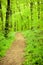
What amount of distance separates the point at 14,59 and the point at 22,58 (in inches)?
21.6

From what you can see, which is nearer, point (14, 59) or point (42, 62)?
point (42, 62)

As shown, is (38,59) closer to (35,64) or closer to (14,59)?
(35,64)

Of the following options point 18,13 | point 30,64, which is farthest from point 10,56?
point 18,13

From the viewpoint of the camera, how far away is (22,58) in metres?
10.6

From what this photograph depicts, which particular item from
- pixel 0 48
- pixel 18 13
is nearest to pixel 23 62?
pixel 0 48

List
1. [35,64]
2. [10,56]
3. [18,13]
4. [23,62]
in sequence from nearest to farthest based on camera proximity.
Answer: [35,64] < [23,62] < [10,56] < [18,13]

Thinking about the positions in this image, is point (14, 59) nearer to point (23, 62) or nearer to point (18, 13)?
point (23, 62)

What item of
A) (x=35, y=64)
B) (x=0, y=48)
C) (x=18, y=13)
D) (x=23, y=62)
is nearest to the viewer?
(x=35, y=64)

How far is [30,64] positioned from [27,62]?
39 cm

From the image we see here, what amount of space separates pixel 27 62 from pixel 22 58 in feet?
3.82

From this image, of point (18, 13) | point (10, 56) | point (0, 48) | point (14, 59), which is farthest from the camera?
point (18, 13)

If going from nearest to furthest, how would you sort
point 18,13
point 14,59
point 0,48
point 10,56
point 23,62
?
point 23,62 → point 14,59 → point 10,56 → point 0,48 → point 18,13

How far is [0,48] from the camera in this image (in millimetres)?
12898

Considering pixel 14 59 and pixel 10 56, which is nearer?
pixel 14 59
